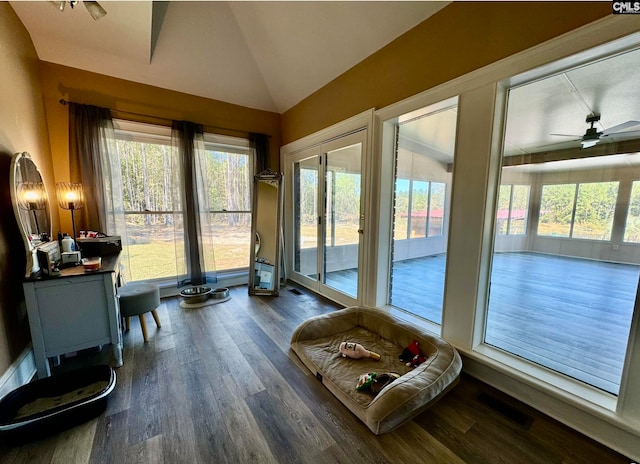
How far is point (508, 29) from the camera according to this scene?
1.58 meters

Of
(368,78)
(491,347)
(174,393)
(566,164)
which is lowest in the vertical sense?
(174,393)

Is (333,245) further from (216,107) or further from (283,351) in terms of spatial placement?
(216,107)

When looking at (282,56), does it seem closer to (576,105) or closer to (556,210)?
(576,105)

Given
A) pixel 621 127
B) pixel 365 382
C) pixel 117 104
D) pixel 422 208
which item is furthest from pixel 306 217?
pixel 621 127

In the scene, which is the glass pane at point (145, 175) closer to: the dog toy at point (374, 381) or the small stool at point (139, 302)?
the small stool at point (139, 302)

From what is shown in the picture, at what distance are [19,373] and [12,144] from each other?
66.4 inches

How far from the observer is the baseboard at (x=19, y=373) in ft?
5.16

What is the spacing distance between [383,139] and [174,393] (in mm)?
2726

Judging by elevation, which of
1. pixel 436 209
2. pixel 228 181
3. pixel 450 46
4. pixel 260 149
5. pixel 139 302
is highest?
pixel 450 46

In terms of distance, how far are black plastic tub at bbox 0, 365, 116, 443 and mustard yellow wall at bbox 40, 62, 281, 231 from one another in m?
1.91

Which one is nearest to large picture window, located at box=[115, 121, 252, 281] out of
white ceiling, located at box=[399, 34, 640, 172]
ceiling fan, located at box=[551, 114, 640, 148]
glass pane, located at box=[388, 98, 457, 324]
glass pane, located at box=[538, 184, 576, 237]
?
glass pane, located at box=[388, 98, 457, 324]

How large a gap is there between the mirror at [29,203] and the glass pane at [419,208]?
14.8 ft

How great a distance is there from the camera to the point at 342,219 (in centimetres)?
330

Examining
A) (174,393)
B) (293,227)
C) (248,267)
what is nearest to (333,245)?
(293,227)
